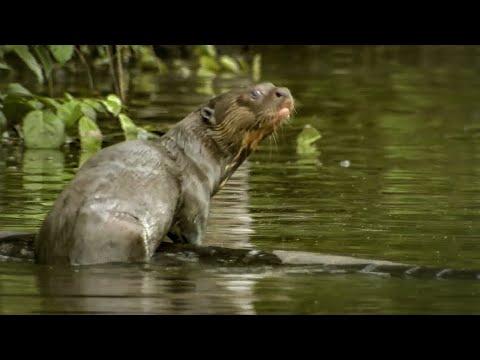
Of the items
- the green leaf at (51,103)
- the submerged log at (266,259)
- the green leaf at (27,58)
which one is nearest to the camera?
the submerged log at (266,259)

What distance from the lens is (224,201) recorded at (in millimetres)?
11789

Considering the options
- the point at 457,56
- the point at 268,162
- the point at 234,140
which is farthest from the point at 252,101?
the point at 457,56

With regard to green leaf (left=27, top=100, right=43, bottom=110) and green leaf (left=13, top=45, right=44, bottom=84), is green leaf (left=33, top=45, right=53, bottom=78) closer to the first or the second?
green leaf (left=13, top=45, right=44, bottom=84)

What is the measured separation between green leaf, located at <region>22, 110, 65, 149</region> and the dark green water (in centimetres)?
14

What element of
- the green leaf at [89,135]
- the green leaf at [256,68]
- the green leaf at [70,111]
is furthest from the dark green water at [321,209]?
the green leaf at [256,68]

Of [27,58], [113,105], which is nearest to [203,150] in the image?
[27,58]

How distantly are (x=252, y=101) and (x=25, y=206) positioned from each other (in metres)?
1.90

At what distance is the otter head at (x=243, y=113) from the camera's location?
10.2 meters

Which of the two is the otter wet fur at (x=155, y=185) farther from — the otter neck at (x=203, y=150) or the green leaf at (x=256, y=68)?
the green leaf at (x=256, y=68)

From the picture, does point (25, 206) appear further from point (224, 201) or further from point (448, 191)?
point (448, 191)

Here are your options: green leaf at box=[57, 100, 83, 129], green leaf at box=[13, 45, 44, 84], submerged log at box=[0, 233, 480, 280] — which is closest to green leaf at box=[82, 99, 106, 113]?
green leaf at box=[57, 100, 83, 129]

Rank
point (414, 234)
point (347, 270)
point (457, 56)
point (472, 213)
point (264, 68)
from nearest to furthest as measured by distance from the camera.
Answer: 1. point (347, 270)
2. point (414, 234)
3. point (472, 213)
4. point (264, 68)
5. point (457, 56)

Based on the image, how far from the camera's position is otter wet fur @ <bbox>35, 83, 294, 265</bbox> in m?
8.78

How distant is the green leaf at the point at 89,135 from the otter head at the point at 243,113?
373cm
